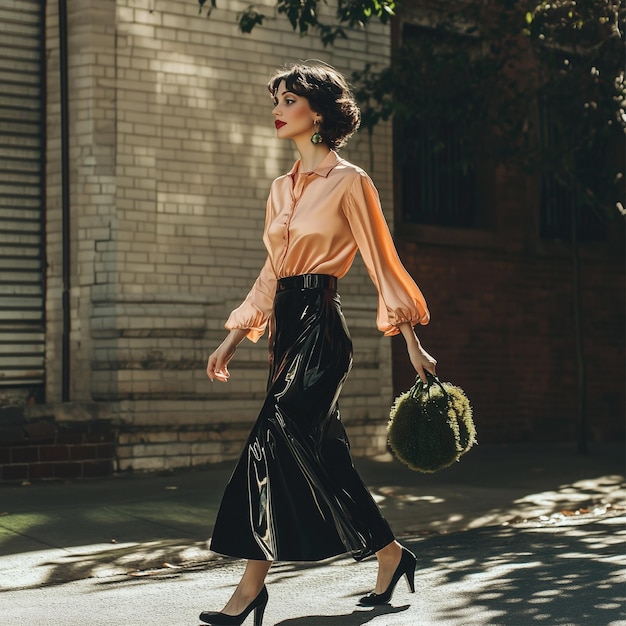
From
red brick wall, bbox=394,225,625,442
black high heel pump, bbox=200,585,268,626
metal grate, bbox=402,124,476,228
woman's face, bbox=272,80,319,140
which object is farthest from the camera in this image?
metal grate, bbox=402,124,476,228

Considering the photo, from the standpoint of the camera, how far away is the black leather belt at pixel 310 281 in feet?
17.8

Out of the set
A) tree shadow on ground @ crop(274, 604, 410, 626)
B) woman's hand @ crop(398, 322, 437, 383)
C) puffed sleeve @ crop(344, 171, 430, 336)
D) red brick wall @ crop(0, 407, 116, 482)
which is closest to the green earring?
puffed sleeve @ crop(344, 171, 430, 336)

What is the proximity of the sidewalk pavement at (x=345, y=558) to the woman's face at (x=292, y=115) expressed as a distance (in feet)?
7.06

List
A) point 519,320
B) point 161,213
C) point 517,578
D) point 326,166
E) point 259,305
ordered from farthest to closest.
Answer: point 519,320 < point 161,213 < point 517,578 < point 259,305 < point 326,166

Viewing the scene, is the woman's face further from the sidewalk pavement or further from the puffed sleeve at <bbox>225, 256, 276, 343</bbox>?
the sidewalk pavement

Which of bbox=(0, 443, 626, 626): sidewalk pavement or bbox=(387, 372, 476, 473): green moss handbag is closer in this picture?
bbox=(387, 372, 476, 473): green moss handbag

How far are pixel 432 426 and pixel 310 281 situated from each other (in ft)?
2.77

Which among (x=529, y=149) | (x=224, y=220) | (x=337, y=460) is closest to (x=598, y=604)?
(x=337, y=460)

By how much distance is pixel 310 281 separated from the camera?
5.42 metres

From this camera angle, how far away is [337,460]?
17.7 feet

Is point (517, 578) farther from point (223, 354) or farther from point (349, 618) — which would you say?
point (223, 354)

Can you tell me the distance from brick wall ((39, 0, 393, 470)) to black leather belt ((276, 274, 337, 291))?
5.83 m

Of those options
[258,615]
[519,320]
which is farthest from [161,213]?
[258,615]

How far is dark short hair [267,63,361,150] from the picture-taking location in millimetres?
5512
